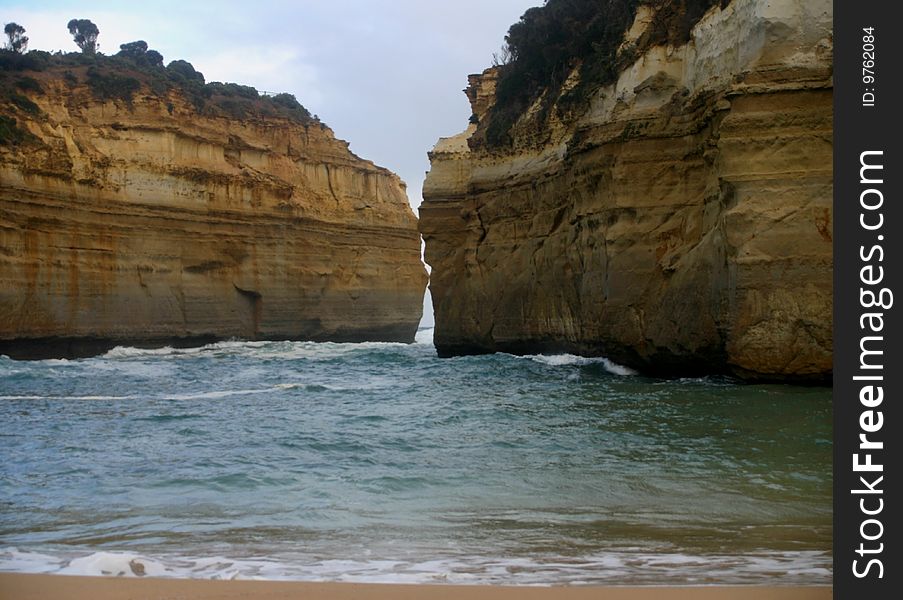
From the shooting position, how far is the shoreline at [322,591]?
3.76 meters

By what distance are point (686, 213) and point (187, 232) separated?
2544 cm

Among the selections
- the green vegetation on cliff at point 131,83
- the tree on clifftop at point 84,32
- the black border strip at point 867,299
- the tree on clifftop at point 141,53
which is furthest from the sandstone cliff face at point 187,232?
the black border strip at point 867,299

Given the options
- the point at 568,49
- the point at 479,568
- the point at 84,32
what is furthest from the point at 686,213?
the point at 84,32

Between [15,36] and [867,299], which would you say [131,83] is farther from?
[867,299]

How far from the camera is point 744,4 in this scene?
13516 mm

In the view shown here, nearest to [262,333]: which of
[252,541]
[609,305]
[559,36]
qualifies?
[559,36]

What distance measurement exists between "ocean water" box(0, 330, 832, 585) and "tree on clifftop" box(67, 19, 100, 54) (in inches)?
2109

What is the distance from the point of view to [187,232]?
120 ft

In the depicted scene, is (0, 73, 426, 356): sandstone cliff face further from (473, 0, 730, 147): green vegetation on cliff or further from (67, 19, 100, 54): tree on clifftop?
(67, 19, 100, 54): tree on clifftop

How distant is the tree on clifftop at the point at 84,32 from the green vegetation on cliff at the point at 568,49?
40.6 m

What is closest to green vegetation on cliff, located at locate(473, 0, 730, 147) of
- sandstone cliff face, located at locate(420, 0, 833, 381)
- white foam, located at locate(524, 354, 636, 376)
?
sandstone cliff face, located at locate(420, 0, 833, 381)

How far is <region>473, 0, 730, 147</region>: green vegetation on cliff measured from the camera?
17.6 m

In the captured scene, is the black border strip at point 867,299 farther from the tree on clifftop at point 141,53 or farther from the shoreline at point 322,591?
the tree on clifftop at point 141,53

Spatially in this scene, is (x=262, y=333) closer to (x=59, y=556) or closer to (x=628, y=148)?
(x=628, y=148)
